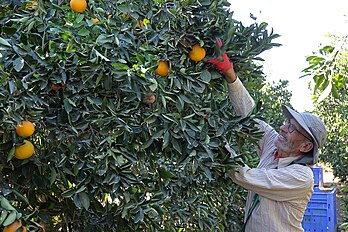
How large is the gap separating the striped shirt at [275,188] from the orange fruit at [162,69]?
0.50 m

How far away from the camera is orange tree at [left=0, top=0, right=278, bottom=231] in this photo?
1.58 meters

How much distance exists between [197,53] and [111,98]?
1.11 ft

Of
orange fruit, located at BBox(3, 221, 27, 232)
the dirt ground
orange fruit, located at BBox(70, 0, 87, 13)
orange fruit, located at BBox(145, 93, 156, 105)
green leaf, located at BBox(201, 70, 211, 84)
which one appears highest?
orange fruit, located at BBox(70, 0, 87, 13)

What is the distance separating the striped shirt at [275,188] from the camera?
218 centimetres

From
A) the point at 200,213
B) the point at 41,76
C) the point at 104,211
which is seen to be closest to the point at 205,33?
the point at 41,76

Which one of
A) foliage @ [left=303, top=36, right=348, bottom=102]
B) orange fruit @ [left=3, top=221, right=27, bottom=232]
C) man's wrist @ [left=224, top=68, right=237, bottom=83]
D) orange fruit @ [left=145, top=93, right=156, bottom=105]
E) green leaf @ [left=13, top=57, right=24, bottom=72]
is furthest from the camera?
foliage @ [left=303, top=36, right=348, bottom=102]

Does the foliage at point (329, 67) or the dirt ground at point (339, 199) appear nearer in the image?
the foliage at point (329, 67)

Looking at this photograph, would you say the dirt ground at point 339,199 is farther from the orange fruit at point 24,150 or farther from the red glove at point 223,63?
the orange fruit at point 24,150

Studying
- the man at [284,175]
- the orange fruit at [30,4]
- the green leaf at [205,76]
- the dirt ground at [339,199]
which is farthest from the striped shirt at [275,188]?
the dirt ground at [339,199]

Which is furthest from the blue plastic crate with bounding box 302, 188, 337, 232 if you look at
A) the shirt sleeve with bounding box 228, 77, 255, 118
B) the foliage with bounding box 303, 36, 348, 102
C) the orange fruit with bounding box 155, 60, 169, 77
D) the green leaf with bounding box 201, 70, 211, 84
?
the orange fruit with bounding box 155, 60, 169, 77

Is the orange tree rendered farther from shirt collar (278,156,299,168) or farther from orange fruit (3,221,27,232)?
shirt collar (278,156,299,168)

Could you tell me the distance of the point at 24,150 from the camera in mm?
1601

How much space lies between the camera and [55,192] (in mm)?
1925

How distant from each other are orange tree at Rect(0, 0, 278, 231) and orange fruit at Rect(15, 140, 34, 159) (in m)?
0.03
